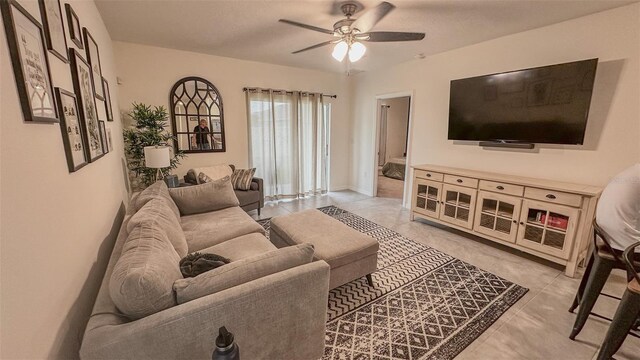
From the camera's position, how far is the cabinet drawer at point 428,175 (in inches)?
139

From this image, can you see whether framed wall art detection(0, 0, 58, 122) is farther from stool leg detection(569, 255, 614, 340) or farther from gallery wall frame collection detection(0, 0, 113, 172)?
stool leg detection(569, 255, 614, 340)

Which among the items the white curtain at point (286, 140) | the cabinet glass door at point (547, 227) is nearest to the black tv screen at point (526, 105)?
the cabinet glass door at point (547, 227)

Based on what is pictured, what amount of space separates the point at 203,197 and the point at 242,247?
101cm

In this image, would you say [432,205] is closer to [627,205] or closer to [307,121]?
[627,205]

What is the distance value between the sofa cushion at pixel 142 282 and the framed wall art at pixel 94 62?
1629mm

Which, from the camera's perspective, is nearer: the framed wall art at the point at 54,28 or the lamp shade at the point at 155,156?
the framed wall art at the point at 54,28

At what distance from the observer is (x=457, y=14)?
2518 mm

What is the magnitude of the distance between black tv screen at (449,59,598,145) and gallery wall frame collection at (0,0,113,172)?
3.86m

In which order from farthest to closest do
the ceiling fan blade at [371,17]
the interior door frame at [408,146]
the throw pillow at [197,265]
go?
the interior door frame at [408,146]
the ceiling fan blade at [371,17]
the throw pillow at [197,265]

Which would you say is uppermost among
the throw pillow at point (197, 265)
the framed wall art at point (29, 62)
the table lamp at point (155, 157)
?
the framed wall art at point (29, 62)

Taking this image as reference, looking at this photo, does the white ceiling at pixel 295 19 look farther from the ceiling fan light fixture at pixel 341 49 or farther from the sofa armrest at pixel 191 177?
the sofa armrest at pixel 191 177

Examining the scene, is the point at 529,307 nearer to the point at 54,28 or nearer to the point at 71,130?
the point at 71,130

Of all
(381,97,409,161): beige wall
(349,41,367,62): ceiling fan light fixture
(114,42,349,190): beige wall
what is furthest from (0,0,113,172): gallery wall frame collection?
(381,97,409,161): beige wall

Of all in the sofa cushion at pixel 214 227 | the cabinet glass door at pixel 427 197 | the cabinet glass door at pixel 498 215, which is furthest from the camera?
the cabinet glass door at pixel 427 197
